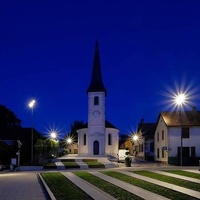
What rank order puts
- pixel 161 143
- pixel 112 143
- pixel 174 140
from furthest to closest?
pixel 112 143 → pixel 161 143 → pixel 174 140

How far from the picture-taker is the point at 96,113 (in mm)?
67688

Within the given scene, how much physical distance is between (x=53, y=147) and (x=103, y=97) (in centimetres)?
1729

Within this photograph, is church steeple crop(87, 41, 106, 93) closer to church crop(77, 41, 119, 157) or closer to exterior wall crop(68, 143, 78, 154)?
church crop(77, 41, 119, 157)

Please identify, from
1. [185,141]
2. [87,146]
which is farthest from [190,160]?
[87,146]

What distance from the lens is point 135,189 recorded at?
1808 centimetres

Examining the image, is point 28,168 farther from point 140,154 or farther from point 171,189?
point 140,154

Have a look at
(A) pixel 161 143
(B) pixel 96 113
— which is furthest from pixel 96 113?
(A) pixel 161 143

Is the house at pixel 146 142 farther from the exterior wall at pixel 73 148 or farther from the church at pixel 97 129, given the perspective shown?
the exterior wall at pixel 73 148

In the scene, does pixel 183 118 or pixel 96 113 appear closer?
pixel 183 118

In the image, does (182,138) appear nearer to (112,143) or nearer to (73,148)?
(112,143)

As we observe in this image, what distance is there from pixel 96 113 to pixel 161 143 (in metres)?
16.0

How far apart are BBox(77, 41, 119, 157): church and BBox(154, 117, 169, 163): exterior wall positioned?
34.9 feet

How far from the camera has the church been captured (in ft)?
217

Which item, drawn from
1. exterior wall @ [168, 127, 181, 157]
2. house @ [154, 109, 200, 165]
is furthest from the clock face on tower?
exterior wall @ [168, 127, 181, 157]
